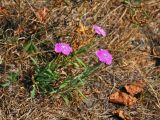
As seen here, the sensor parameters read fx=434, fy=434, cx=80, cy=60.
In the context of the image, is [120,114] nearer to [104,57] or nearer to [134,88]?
[134,88]

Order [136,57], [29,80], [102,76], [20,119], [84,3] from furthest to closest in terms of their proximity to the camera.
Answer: [84,3] → [136,57] → [102,76] → [29,80] → [20,119]

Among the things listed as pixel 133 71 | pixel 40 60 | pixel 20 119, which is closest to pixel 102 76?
pixel 133 71

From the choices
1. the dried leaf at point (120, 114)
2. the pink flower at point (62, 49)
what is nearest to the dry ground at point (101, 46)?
the dried leaf at point (120, 114)

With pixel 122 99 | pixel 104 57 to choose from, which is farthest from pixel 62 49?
pixel 122 99

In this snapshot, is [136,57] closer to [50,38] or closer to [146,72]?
[146,72]

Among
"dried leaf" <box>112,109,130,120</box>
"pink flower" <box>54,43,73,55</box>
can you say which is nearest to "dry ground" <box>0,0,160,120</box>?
"dried leaf" <box>112,109,130,120</box>

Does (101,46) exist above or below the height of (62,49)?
above

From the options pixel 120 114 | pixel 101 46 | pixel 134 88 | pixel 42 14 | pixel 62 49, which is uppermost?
pixel 42 14

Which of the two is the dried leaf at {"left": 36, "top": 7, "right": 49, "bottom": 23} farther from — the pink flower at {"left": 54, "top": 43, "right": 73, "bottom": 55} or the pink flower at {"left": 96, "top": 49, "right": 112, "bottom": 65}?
the pink flower at {"left": 96, "top": 49, "right": 112, "bottom": 65}
